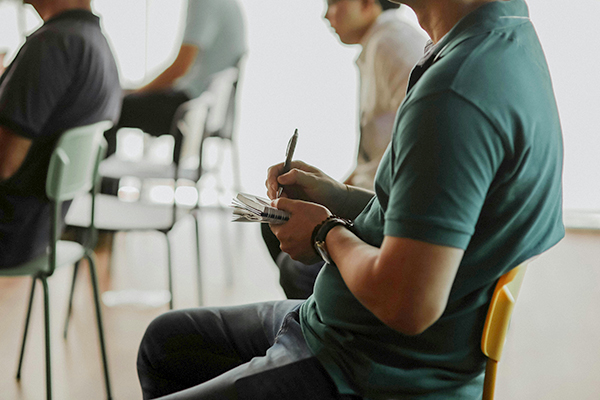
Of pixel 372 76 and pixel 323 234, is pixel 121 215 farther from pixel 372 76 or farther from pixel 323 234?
pixel 323 234

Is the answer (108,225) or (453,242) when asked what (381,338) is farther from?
(108,225)

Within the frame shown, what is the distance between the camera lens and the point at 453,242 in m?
0.49

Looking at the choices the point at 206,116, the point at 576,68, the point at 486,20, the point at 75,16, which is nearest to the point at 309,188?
the point at 486,20

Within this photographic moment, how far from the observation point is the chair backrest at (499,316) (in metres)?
0.59

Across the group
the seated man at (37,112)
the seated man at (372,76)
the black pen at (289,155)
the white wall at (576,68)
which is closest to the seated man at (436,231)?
the black pen at (289,155)

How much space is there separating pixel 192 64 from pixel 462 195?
2.56m

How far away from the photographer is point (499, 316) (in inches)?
23.6

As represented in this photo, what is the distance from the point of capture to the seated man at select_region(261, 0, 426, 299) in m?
1.24

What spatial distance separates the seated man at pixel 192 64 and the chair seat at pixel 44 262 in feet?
4.94

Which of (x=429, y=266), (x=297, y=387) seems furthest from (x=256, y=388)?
(x=429, y=266)

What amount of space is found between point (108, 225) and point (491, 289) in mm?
1395

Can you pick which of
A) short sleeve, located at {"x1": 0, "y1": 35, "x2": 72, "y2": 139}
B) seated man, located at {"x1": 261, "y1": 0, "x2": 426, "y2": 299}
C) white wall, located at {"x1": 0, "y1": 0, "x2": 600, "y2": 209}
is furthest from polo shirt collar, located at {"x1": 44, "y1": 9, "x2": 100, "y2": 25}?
white wall, located at {"x1": 0, "y1": 0, "x2": 600, "y2": 209}

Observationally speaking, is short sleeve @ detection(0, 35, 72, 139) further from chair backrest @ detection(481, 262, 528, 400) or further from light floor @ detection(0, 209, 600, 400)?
chair backrest @ detection(481, 262, 528, 400)

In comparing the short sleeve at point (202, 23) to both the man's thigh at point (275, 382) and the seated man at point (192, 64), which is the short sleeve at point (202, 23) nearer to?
the seated man at point (192, 64)
